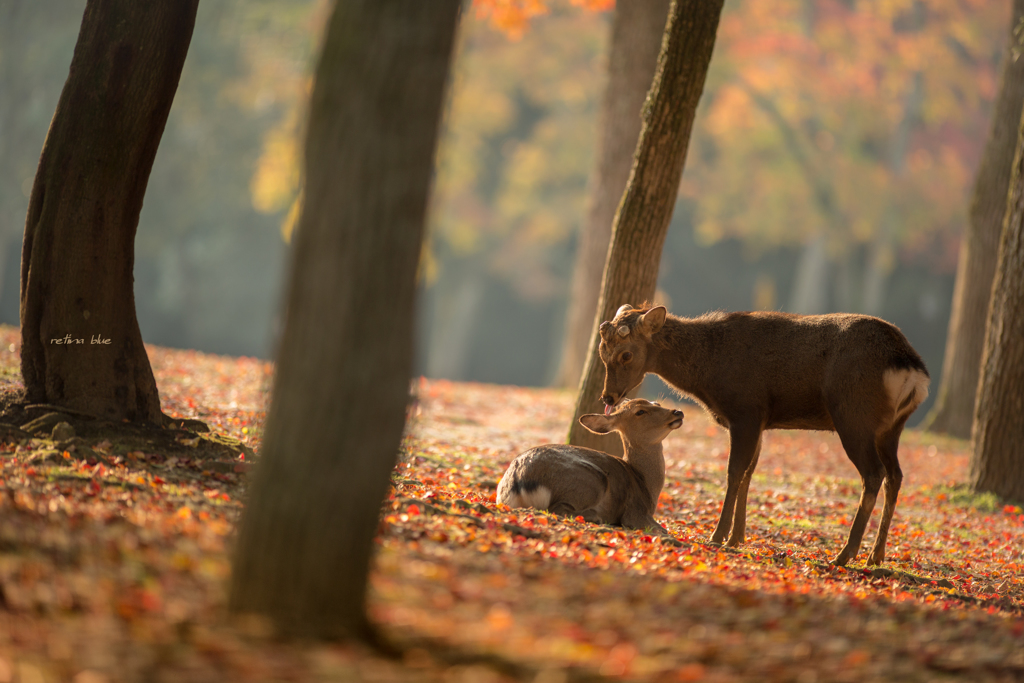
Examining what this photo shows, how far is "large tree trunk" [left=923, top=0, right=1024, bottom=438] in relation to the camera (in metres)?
13.5

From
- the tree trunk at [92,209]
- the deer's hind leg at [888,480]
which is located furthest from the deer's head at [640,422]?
the tree trunk at [92,209]

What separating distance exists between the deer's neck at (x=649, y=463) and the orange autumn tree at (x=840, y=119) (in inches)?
842

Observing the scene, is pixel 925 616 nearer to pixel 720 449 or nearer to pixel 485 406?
pixel 720 449

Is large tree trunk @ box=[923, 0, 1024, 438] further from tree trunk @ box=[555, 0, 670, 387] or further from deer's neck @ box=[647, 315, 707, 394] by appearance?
deer's neck @ box=[647, 315, 707, 394]

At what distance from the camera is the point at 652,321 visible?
6.65 meters

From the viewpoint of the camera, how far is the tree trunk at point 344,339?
3246 millimetres

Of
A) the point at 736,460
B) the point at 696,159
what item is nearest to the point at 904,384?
the point at 736,460

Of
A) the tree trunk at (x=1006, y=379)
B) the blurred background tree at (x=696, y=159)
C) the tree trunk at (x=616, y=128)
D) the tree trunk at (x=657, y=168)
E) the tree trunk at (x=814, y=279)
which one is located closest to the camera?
the tree trunk at (x=657, y=168)

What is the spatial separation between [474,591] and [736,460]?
10.1ft

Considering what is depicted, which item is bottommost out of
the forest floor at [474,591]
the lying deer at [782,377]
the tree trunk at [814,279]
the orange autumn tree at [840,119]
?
the forest floor at [474,591]

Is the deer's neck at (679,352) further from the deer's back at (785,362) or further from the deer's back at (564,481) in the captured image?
the deer's back at (564,481)

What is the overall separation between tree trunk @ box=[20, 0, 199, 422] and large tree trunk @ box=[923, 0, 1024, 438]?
12150 millimetres

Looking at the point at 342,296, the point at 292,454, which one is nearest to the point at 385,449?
the point at 292,454

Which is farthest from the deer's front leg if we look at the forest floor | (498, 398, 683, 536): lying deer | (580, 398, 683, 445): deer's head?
(580, 398, 683, 445): deer's head
